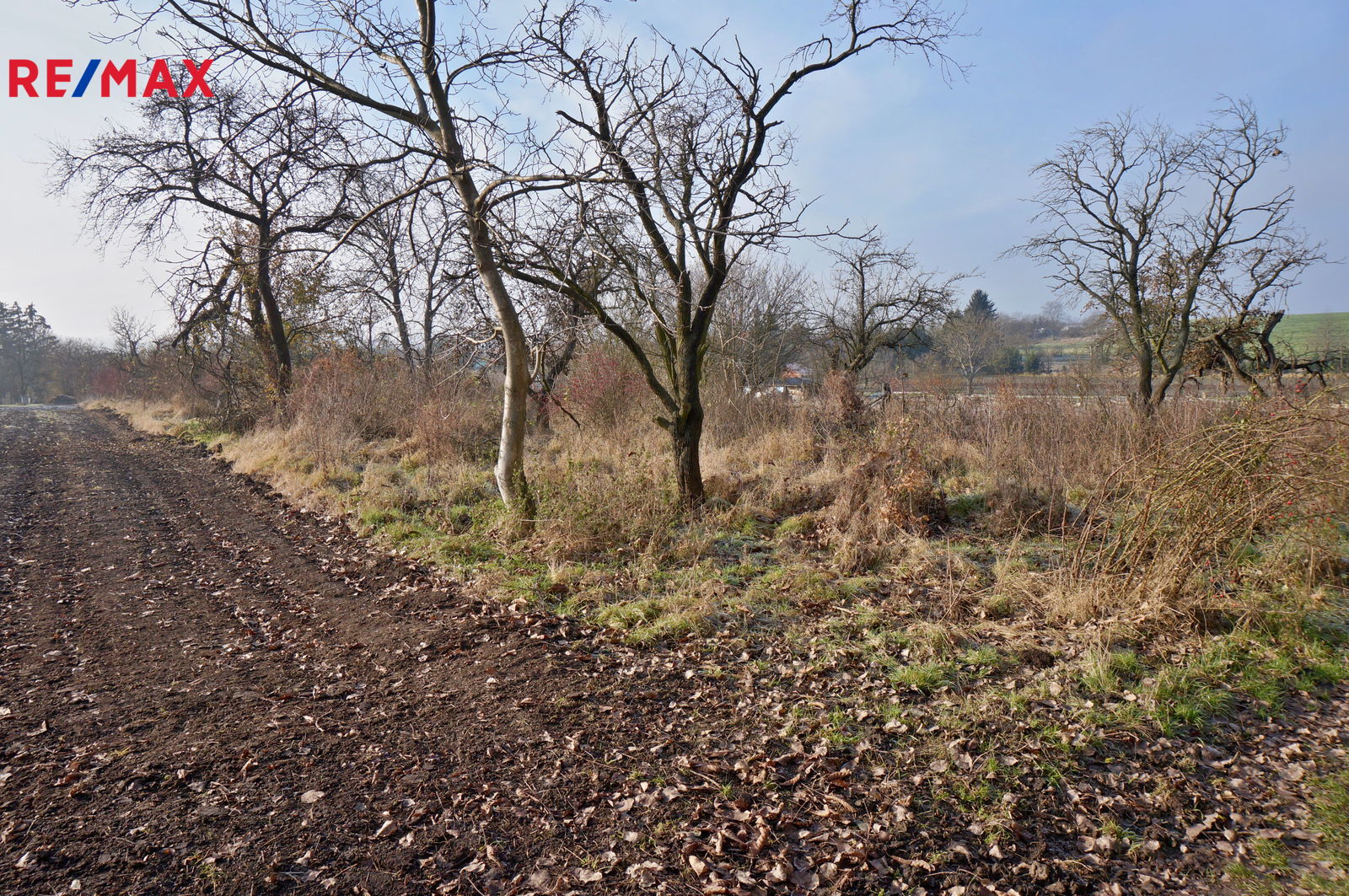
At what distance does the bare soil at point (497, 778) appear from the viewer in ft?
9.98

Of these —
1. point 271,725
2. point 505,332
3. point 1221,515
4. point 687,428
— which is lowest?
point 271,725

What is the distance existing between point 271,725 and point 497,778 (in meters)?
1.58

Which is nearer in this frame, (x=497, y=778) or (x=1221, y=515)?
(x=497, y=778)

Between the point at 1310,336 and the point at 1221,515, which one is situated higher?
the point at 1310,336

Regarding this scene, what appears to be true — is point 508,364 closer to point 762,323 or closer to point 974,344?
point 762,323

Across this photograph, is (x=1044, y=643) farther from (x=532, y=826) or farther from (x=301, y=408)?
(x=301, y=408)

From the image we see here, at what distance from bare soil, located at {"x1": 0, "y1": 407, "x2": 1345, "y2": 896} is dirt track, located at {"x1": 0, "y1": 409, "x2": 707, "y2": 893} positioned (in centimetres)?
2

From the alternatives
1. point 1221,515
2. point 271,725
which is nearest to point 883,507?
point 1221,515

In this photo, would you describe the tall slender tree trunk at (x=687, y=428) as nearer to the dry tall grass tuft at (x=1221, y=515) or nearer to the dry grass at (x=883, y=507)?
the dry grass at (x=883, y=507)

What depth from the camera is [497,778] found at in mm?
3713

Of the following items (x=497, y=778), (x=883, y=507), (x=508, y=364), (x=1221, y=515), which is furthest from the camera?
(x=508, y=364)

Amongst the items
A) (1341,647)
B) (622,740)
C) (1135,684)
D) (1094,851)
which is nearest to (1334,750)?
(1135,684)

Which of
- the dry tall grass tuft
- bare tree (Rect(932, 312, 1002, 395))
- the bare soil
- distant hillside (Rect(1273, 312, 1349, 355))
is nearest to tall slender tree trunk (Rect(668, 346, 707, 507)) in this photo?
the bare soil

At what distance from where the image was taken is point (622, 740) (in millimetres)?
4117
